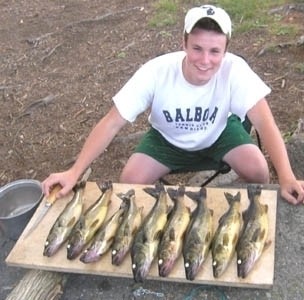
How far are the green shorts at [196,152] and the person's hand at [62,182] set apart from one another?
2.41 ft

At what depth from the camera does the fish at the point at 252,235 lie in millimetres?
2809

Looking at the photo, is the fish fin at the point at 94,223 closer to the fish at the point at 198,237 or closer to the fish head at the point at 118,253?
the fish head at the point at 118,253

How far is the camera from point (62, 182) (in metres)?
3.53

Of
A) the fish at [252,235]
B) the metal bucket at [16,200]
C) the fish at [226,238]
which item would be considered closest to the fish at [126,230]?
the fish at [226,238]

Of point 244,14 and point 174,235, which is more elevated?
point 244,14

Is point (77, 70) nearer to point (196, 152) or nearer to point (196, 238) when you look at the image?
point (196, 152)

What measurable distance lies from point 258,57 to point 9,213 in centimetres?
391

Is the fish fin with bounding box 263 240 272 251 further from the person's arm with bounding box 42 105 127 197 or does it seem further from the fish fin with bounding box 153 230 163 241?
the person's arm with bounding box 42 105 127 197

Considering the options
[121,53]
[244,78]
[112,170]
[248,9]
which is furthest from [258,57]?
[244,78]

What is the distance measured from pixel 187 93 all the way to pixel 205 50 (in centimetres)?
45

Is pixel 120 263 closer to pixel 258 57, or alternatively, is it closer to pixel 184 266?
pixel 184 266

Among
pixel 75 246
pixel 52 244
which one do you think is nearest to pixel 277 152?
pixel 75 246

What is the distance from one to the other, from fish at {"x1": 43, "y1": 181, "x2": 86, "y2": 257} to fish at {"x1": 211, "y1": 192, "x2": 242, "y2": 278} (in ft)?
2.87

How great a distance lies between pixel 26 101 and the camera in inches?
263
